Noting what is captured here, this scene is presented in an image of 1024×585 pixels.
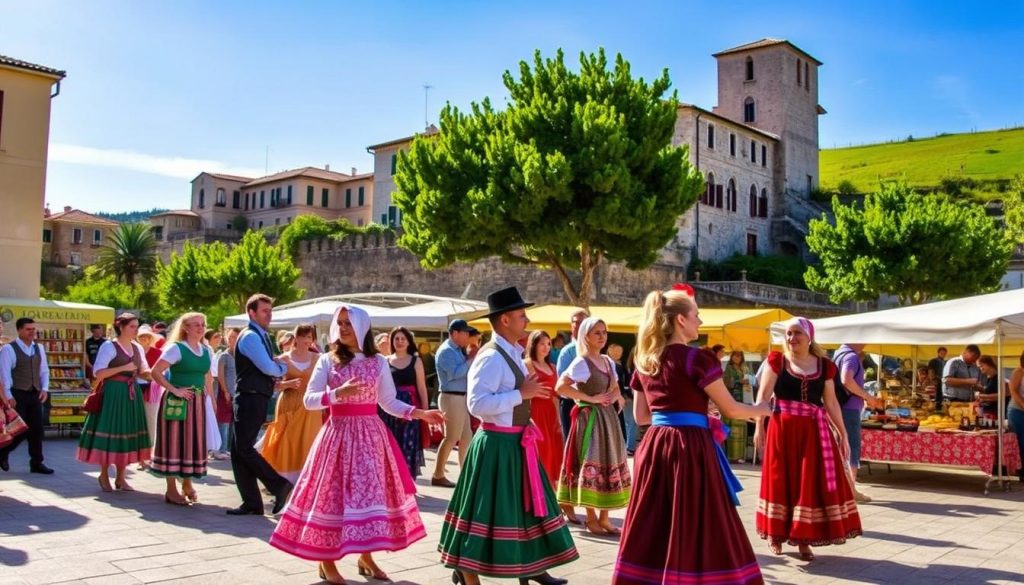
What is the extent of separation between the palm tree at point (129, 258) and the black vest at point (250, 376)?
53996 millimetres

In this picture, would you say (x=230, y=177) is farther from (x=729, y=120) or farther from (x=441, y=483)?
(x=441, y=483)

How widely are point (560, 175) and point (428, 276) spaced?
22021mm

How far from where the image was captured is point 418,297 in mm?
19406

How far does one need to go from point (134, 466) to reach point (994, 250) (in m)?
33.9

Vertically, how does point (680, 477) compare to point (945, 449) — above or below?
above

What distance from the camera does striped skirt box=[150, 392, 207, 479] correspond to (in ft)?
27.1

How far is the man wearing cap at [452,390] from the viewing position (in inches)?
405

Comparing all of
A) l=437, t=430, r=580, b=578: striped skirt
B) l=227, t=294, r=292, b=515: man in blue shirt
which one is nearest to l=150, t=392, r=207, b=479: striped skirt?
l=227, t=294, r=292, b=515: man in blue shirt

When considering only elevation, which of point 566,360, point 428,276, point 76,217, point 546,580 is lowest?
point 546,580

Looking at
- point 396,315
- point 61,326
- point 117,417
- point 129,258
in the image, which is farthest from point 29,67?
point 129,258

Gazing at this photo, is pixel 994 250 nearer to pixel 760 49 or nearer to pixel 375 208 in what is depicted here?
pixel 760 49

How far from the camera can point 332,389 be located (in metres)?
5.51

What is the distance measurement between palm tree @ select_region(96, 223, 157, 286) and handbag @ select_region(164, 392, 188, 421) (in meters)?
52.9

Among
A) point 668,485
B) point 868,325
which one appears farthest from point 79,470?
point 868,325
